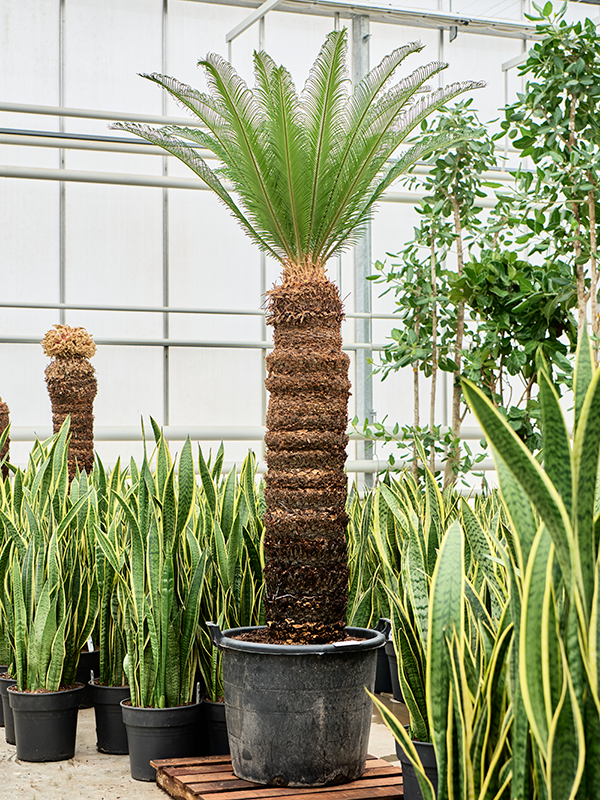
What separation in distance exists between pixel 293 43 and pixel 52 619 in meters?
7.31

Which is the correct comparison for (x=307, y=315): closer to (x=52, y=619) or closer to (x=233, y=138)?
(x=233, y=138)

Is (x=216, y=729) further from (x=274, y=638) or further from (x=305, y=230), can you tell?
(x=305, y=230)

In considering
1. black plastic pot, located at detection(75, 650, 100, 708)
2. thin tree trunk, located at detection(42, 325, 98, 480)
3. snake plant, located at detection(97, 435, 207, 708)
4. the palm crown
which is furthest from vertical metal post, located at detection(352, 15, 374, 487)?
snake plant, located at detection(97, 435, 207, 708)

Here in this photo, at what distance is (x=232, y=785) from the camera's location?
6.74 ft

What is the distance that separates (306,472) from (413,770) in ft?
2.50

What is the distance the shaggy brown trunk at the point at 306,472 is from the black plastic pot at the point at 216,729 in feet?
1.10

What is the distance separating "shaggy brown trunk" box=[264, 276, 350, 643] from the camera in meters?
2.20

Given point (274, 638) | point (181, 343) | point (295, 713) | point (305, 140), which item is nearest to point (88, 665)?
point (274, 638)

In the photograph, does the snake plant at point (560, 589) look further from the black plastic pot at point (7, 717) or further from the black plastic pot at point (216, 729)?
the black plastic pot at point (7, 717)

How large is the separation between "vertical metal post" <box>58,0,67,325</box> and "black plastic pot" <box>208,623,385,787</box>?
20.2 feet

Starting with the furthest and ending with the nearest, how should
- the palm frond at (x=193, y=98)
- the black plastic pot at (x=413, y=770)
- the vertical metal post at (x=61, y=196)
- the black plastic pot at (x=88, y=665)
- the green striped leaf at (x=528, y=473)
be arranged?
the vertical metal post at (x=61, y=196) < the black plastic pot at (x=88, y=665) < the palm frond at (x=193, y=98) < the black plastic pot at (x=413, y=770) < the green striped leaf at (x=528, y=473)

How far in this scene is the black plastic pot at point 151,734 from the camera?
228 cm

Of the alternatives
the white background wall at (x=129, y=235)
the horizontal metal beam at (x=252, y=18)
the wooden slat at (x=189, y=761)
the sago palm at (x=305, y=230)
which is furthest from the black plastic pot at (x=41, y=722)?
the horizontal metal beam at (x=252, y=18)

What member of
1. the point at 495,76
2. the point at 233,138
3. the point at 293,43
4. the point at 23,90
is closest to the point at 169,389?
the point at 23,90
